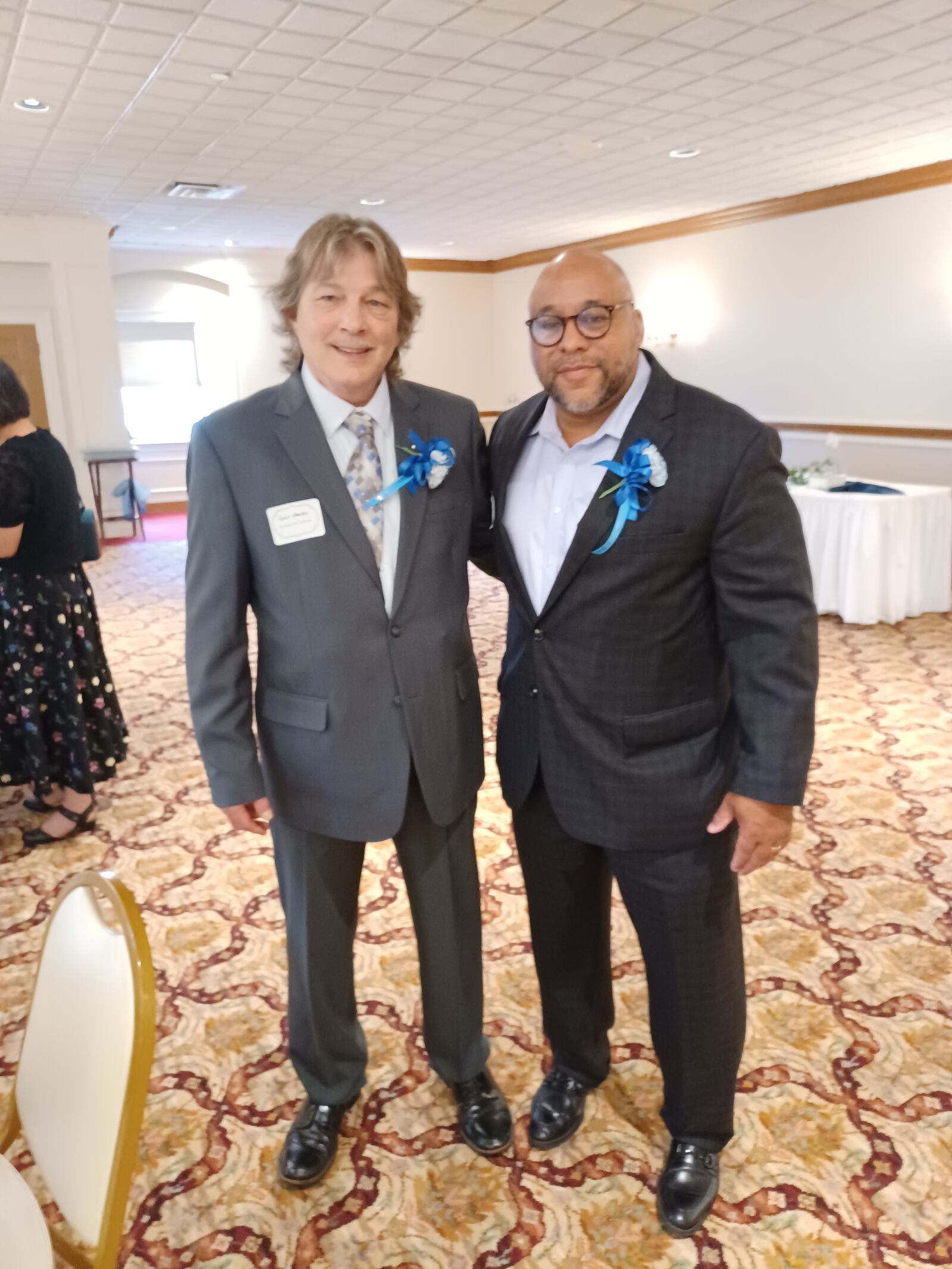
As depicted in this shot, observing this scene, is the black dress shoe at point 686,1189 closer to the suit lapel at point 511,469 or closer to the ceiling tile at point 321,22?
the suit lapel at point 511,469

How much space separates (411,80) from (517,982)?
15.5 feet

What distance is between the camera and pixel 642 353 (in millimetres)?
1599

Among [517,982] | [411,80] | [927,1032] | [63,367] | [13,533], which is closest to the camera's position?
[927,1032]

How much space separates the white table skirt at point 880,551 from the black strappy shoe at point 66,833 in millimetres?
4353

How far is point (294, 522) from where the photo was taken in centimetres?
152

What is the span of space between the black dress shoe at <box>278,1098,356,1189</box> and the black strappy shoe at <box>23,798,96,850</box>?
182cm

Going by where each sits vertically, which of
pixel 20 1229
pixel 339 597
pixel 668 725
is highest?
pixel 339 597

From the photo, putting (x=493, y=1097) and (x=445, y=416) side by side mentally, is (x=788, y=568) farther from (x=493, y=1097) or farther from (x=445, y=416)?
(x=493, y=1097)

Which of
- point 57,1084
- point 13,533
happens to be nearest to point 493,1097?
point 57,1084

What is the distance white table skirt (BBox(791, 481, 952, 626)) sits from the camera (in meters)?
5.78

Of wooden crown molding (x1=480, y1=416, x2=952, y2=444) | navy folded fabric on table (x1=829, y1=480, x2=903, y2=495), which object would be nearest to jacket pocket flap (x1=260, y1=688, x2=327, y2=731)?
navy folded fabric on table (x1=829, y1=480, x2=903, y2=495)

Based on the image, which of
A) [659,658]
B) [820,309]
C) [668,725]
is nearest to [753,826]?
[668,725]

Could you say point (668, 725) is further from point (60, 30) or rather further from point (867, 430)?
point (867, 430)

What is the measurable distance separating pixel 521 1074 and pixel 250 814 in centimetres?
97
